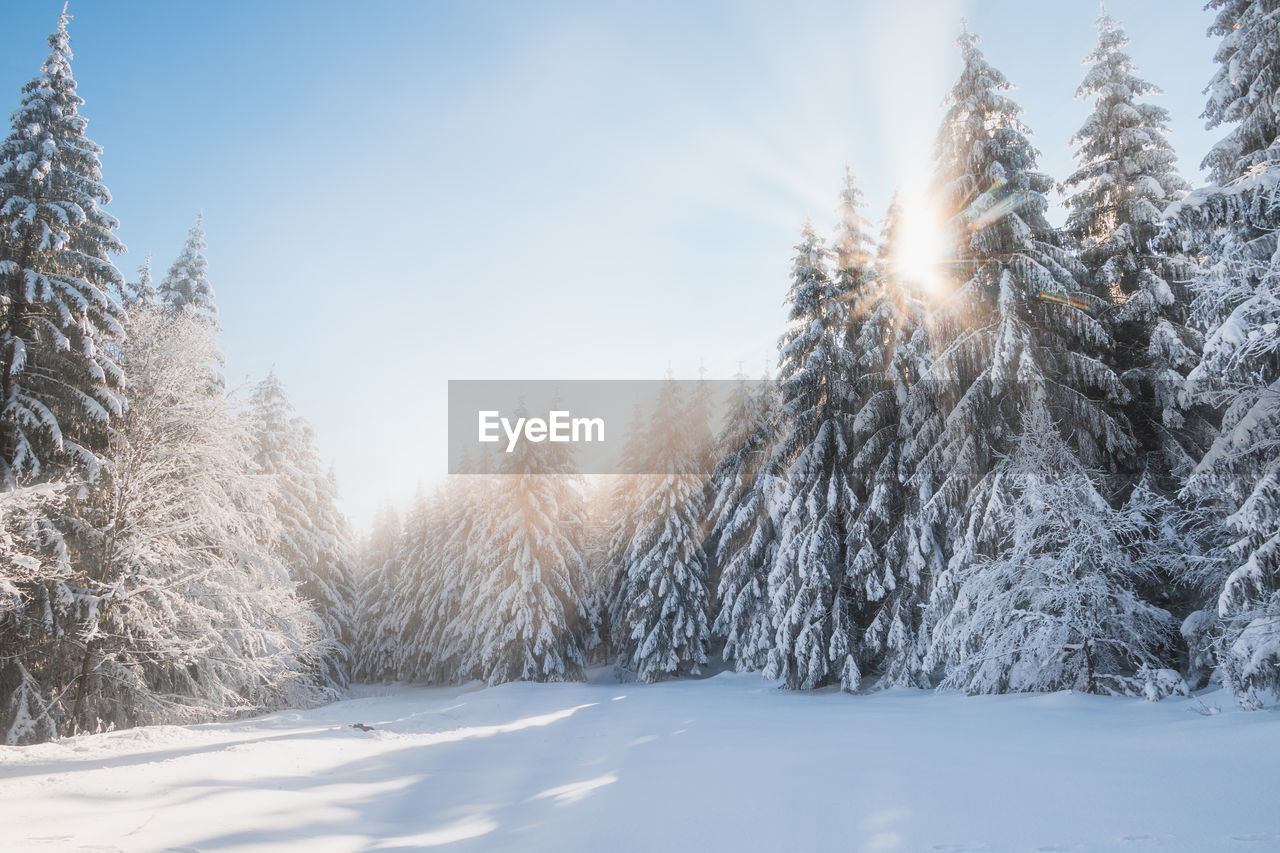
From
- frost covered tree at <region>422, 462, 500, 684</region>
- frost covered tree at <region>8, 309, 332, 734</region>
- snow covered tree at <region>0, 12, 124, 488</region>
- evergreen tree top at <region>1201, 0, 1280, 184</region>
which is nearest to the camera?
evergreen tree top at <region>1201, 0, 1280, 184</region>

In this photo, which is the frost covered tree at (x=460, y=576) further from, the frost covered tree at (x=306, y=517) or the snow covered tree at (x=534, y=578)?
the frost covered tree at (x=306, y=517)

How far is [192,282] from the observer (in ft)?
72.2

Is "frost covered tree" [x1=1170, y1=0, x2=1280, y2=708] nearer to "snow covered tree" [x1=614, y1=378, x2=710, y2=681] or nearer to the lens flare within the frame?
the lens flare

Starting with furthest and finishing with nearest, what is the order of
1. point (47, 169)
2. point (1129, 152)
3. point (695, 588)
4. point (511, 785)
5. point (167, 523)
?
point (695, 588)
point (1129, 152)
point (167, 523)
point (47, 169)
point (511, 785)

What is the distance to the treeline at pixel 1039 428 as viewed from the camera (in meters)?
9.34

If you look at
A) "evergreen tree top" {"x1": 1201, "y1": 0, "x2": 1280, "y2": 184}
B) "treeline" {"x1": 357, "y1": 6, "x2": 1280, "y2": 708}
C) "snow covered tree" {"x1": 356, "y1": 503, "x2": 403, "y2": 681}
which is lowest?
"snow covered tree" {"x1": 356, "y1": 503, "x2": 403, "y2": 681}

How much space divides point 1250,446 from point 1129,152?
34.5ft

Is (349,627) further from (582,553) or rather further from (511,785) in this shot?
(511,785)

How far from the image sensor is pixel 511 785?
29.7ft

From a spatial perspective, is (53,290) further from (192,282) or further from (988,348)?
(988,348)

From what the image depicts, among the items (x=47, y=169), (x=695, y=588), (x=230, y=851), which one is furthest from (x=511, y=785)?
(x=695, y=588)

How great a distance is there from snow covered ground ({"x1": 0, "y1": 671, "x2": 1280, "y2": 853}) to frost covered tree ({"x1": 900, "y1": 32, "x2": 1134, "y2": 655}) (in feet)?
15.0

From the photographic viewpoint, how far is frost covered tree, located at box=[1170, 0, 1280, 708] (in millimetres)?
8250

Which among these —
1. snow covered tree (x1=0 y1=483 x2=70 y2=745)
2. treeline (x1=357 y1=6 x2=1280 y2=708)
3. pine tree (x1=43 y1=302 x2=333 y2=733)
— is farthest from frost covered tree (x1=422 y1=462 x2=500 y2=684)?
snow covered tree (x1=0 y1=483 x2=70 y2=745)
